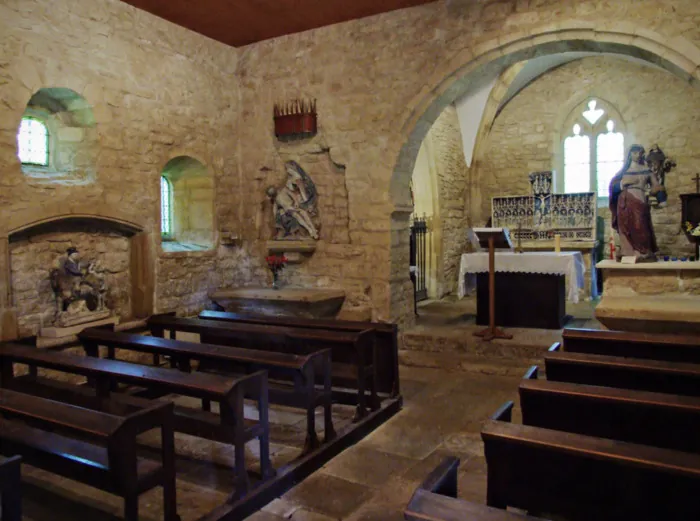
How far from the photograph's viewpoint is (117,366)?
11.4ft

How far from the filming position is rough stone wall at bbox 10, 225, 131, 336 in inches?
197

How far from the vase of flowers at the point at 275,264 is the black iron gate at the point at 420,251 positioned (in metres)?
3.08

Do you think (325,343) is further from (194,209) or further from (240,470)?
(194,209)

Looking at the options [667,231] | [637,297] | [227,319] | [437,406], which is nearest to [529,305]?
[637,297]

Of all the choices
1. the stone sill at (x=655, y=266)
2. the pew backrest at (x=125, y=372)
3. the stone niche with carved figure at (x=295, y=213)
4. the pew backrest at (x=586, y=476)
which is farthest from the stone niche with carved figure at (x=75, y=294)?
the stone sill at (x=655, y=266)

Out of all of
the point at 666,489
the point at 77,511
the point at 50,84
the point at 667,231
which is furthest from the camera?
the point at 667,231

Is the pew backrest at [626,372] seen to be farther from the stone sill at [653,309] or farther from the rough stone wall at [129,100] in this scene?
the rough stone wall at [129,100]

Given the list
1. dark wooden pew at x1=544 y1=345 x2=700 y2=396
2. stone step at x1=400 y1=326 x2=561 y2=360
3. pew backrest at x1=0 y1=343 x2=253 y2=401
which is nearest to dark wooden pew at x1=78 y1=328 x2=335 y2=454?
pew backrest at x1=0 y1=343 x2=253 y2=401

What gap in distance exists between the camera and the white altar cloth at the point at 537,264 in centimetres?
648

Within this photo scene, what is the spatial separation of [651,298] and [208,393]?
459cm

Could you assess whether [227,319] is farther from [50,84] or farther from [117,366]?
[50,84]

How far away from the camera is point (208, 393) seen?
299cm

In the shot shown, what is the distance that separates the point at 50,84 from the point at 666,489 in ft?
17.9

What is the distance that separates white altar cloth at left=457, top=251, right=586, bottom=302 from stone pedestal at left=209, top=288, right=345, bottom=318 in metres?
1.62
